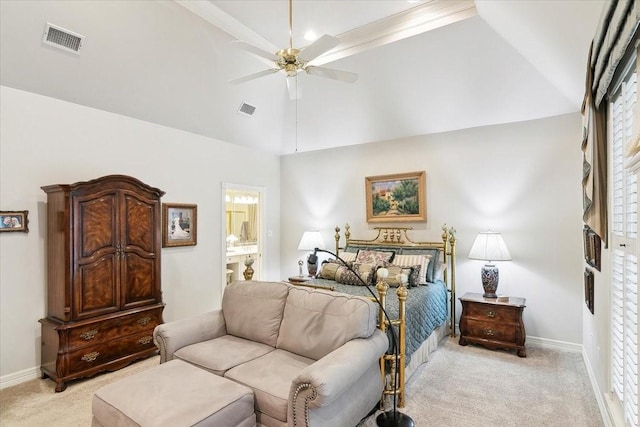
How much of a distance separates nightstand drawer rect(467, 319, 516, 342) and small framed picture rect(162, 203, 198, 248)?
393 cm

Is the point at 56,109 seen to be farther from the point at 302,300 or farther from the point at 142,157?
the point at 302,300

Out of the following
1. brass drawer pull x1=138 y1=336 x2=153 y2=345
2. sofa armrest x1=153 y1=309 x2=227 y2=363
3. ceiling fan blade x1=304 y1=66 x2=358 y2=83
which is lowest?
brass drawer pull x1=138 y1=336 x2=153 y2=345

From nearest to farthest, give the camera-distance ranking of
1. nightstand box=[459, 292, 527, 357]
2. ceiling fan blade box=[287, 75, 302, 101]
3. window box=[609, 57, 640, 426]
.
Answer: window box=[609, 57, 640, 426], nightstand box=[459, 292, 527, 357], ceiling fan blade box=[287, 75, 302, 101]

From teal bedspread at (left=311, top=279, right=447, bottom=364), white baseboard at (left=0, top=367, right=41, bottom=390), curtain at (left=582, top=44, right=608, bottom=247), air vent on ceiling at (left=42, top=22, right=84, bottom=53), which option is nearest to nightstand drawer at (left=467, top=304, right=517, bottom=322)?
teal bedspread at (left=311, top=279, right=447, bottom=364)

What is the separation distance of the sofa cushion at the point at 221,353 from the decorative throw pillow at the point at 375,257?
2.25 m

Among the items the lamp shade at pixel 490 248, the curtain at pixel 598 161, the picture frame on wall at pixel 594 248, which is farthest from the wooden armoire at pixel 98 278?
the picture frame on wall at pixel 594 248

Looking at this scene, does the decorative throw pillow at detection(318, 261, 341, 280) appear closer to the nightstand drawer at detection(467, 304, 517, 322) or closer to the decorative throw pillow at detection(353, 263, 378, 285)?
the decorative throw pillow at detection(353, 263, 378, 285)

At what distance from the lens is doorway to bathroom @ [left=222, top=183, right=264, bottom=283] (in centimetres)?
618

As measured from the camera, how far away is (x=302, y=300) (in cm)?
280

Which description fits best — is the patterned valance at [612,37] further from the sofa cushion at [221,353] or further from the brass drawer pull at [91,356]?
the brass drawer pull at [91,356]

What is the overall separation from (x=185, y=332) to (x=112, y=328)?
44.6 inches

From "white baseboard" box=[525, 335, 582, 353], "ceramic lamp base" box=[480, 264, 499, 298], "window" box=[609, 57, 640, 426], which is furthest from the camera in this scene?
"ceramic lamp base" box=[480, 264, 499, 298]

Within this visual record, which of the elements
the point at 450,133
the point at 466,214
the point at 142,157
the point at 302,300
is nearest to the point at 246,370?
the point at 302,300

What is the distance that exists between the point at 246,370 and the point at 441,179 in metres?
3.73
